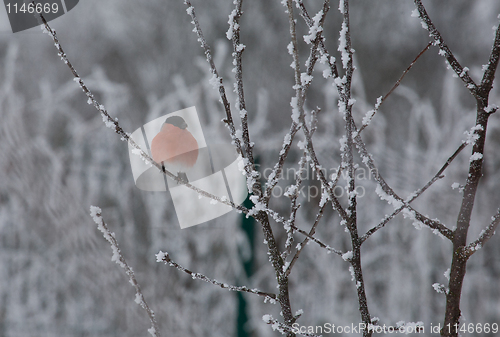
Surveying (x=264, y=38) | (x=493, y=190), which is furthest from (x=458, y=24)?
(x=264, y=38)

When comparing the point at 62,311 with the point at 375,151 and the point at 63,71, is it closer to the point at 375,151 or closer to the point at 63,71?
the point at 63,71

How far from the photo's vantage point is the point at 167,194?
2645 mm

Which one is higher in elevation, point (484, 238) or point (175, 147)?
point (175, 147)

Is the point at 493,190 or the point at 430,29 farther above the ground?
the point at 493,190

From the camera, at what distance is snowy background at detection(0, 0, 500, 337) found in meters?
2.39

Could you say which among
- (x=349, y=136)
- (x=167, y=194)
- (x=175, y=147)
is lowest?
(x=349, y=136)

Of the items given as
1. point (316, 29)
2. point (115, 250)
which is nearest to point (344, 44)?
point (316, 29)

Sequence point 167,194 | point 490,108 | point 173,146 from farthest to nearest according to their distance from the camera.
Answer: point 167,194, point 173,146, point 490,108

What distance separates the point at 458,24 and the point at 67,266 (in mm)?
3714

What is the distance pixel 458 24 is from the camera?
7.37ft

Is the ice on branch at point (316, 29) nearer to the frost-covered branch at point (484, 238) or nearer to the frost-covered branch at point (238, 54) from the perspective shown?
the frost-covered branch at point (238, 54)

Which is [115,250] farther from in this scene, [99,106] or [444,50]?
[444,50]

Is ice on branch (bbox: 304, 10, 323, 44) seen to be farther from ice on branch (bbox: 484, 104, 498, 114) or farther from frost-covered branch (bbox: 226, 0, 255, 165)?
ice on branch (bbox: 484, 104, 498, 114)

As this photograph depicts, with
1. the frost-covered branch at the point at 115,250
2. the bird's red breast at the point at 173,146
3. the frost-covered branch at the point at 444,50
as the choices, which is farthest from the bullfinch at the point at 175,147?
the frost-covered branch at the point at 444,50
